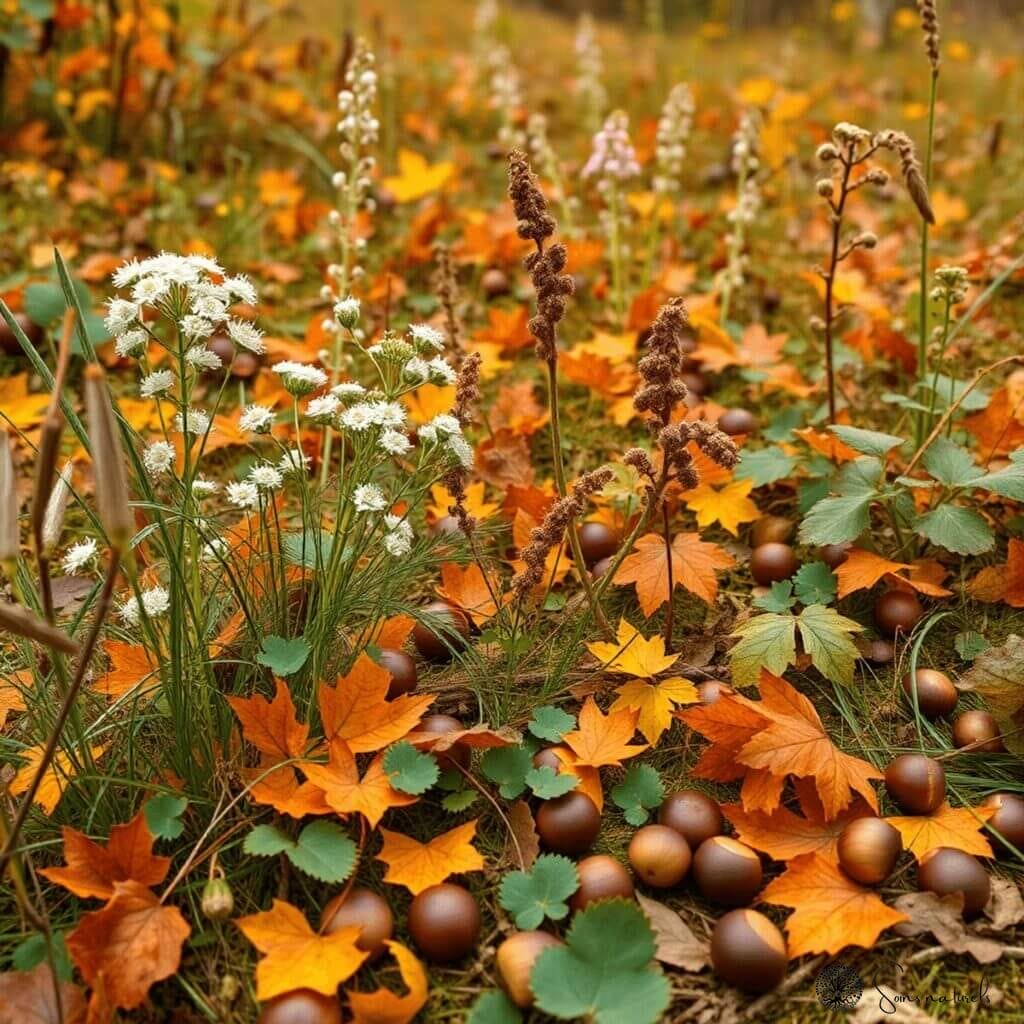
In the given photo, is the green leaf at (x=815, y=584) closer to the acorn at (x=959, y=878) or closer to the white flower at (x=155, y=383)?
the acorn at (x=959, y=878)

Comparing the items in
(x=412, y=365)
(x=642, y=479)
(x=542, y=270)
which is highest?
(x=542, y=270)

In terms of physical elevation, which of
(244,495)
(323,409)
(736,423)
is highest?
(323,409)

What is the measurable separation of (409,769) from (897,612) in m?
0.96

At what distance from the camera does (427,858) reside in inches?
56.4

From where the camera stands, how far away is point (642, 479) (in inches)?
78.4

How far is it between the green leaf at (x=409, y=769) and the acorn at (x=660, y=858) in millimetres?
320

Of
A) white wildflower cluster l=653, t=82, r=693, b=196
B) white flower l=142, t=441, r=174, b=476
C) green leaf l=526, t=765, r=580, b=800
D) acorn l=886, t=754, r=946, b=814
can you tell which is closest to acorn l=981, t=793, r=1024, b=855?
acorn l=886, t=754, r=946, b=814

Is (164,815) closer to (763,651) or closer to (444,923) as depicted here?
(444,923)

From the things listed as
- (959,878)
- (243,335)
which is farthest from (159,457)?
(959,878)

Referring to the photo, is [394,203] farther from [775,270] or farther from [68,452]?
[68,452]

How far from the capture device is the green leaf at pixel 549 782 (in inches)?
58.4

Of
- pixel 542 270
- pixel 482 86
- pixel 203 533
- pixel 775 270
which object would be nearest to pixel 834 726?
pixel 542 270

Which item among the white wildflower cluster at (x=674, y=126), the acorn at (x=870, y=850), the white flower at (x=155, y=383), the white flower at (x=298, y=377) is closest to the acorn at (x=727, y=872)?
the acorn at (x=870, y=850)

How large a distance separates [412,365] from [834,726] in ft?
3.10
